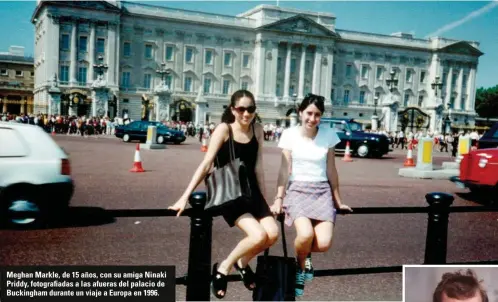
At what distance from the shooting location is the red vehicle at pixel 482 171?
7527 millimetres

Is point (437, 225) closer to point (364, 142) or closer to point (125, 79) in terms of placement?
point (364, 142)

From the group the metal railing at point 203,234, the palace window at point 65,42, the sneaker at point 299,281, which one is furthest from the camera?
the palace window at point 65,42

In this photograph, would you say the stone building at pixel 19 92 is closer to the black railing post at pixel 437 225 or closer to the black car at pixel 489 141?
the black car at pixel 489 141

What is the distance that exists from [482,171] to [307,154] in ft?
18.6

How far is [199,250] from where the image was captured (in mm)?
2693

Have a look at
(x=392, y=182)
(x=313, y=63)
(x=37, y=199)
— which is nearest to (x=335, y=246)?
(x=37, y=199)

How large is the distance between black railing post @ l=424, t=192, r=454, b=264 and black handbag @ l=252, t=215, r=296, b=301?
903mm

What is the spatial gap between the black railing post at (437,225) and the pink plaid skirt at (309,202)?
57 centimetres

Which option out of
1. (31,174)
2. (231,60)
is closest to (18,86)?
(231,60)

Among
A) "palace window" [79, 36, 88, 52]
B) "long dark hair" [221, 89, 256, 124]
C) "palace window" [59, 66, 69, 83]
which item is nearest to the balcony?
"palace window" [59, 66, 69, 83]

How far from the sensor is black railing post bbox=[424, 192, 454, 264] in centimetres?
296

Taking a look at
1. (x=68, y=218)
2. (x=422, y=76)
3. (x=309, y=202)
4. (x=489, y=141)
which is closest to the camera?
(x=68, y=218)

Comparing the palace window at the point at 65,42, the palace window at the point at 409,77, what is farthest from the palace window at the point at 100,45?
the palace window at the point at 409,77

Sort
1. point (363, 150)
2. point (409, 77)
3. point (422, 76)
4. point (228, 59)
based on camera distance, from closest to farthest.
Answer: point (363, 150)
point (228, 59)
point (422, 76)
point (409, 77)
